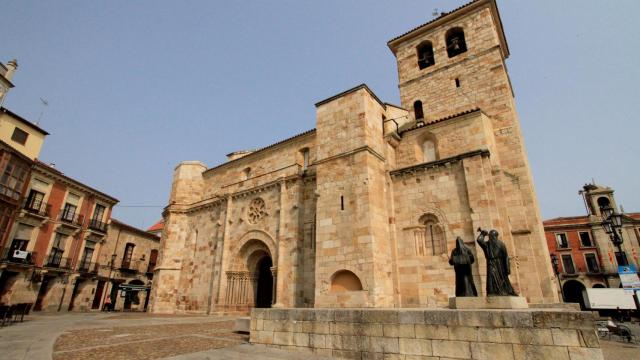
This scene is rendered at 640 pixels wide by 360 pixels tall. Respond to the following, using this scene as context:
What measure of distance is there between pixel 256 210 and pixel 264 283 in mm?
4066

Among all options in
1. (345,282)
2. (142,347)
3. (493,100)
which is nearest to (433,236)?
(345,282)

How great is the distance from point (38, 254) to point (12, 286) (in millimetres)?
2207

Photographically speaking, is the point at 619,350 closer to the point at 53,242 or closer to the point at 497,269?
the point at 497,269

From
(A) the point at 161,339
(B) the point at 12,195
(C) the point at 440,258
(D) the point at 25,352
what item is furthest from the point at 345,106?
(B) the point at 12,195

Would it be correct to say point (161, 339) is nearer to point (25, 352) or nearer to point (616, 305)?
point (25, 352)

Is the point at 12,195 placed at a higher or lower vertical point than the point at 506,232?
higher

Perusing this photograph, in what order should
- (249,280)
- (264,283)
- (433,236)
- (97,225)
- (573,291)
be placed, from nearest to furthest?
(433,236) < (249,280) < (264,283) < (97,225) < (573,291)

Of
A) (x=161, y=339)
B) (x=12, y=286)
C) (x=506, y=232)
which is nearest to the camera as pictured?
(x=161, y=339)

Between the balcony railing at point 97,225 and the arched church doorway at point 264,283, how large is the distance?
1601cm

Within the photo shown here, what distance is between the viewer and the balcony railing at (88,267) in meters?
23.1

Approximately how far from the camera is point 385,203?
12.6 m

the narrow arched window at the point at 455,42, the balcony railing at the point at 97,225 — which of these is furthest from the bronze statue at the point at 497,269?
the balcony railing at the point at 97,225

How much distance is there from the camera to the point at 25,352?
5699 millimetres

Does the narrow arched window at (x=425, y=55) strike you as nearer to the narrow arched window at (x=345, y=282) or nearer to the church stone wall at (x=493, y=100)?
the church stone wall at (x=493, y=100)
